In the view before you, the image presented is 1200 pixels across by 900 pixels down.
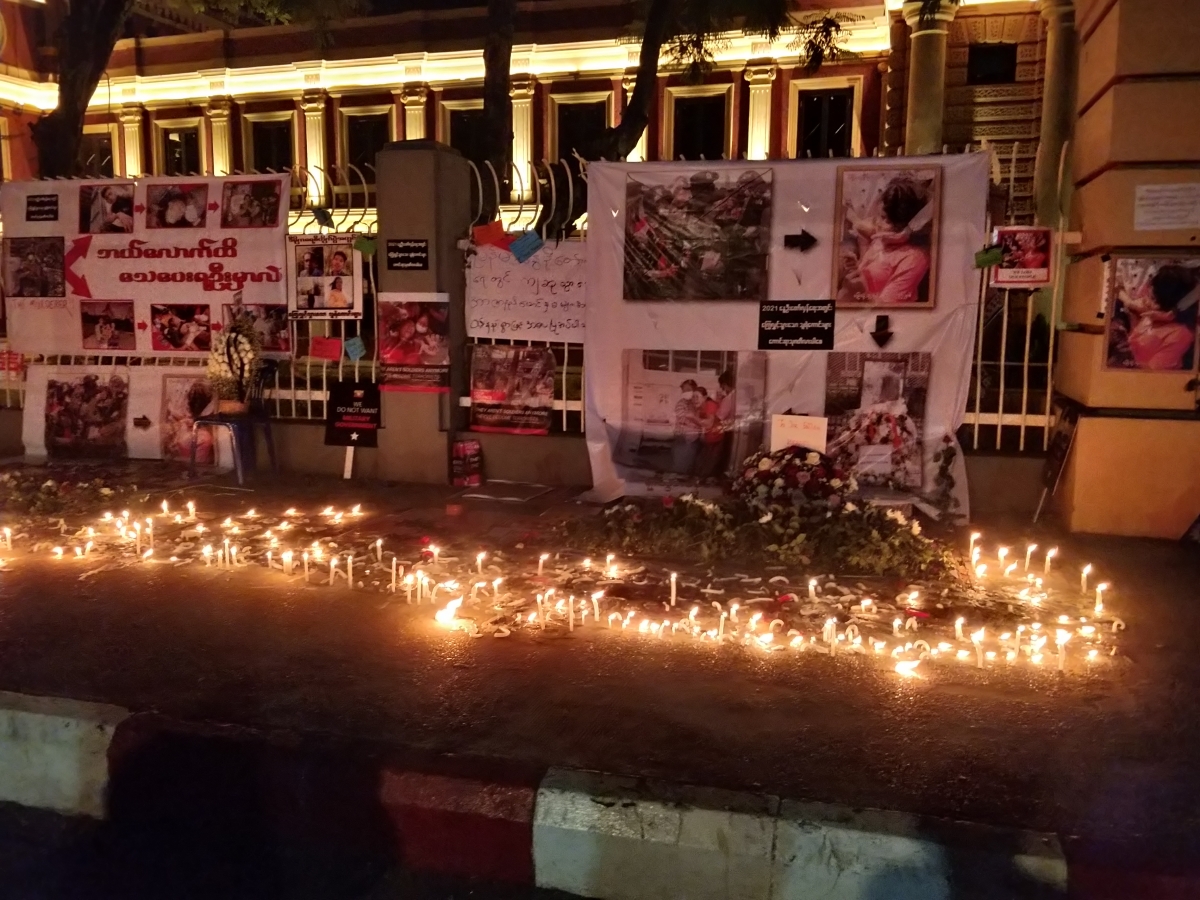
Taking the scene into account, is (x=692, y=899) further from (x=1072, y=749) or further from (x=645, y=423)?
(x=645, y=423)

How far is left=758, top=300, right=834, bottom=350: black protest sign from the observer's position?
8055 mm

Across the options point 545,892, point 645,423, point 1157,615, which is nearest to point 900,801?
point 545,892

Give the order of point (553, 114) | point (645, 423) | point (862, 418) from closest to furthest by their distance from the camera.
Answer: point (862, 418), point (645, 423), point (553, 114)

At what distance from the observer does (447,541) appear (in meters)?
7.37

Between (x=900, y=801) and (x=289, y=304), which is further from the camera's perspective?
(x=289, y=304)

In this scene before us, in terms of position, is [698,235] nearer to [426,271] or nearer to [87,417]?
[426,271]

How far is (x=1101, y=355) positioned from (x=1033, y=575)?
72.2 inches

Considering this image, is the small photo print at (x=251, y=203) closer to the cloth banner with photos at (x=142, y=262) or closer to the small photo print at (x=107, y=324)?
the cloth banner with photos at (x=142, y=262)

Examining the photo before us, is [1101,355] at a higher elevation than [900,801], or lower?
higher

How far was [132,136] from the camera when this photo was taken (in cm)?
3241

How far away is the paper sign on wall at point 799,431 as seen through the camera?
8055 mm

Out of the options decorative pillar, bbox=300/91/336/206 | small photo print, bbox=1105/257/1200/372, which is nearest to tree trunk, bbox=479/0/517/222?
small photo print, bbox=1105/257/1200/372

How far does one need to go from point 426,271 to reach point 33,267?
4.62m

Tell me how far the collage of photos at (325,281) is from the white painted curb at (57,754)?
18.7 ft
